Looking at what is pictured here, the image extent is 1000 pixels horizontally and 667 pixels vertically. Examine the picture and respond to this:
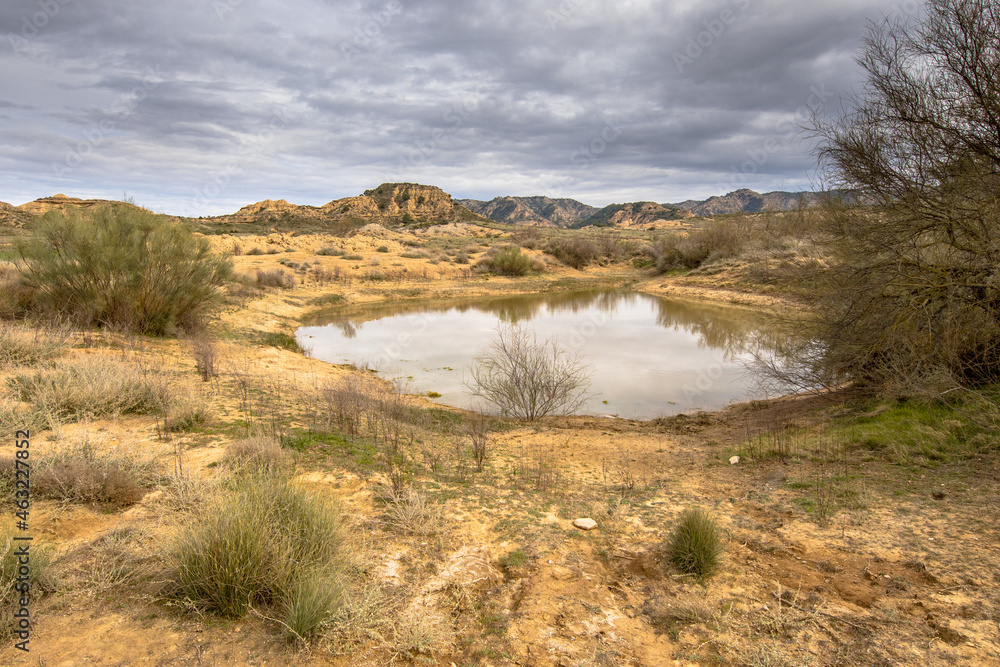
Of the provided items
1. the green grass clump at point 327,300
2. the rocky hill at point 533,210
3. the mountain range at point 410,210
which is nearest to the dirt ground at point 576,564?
the green grass clump at point 327,300

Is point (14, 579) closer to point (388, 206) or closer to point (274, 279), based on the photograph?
point (274, 279)

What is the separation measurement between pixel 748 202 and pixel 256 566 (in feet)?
346

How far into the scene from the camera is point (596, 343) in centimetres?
1631

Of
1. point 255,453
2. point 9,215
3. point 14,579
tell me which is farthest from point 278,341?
point 9,215

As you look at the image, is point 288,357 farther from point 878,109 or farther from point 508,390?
point 878,109

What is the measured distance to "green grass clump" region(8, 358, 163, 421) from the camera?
5676mm

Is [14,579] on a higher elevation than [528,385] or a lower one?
higher

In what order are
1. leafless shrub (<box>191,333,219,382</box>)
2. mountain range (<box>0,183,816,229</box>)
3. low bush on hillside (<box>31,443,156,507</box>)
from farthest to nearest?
mountain range (<box>0,183,816,229</box>) < leafless shrub (<box>191,333,219,382</box>) < low bush on hillside (<box>31,443,156,507</box>)

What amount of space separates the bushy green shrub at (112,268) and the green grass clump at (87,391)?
4641 mm

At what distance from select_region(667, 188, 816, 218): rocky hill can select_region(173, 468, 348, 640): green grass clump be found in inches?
398

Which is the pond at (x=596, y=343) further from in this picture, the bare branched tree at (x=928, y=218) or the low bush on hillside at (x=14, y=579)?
the low bush on hillside at (x=14, y=579)

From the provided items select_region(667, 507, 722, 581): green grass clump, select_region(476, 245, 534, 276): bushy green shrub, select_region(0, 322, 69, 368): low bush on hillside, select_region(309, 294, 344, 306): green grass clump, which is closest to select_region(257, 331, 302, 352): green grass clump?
select_region(0, 322, 69, 368): low bush on hillside

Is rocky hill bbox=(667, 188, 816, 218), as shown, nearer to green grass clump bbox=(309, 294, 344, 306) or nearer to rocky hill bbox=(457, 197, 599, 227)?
green grass clump bbox=(309, 294, 344, 306)

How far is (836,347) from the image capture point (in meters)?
8.68
